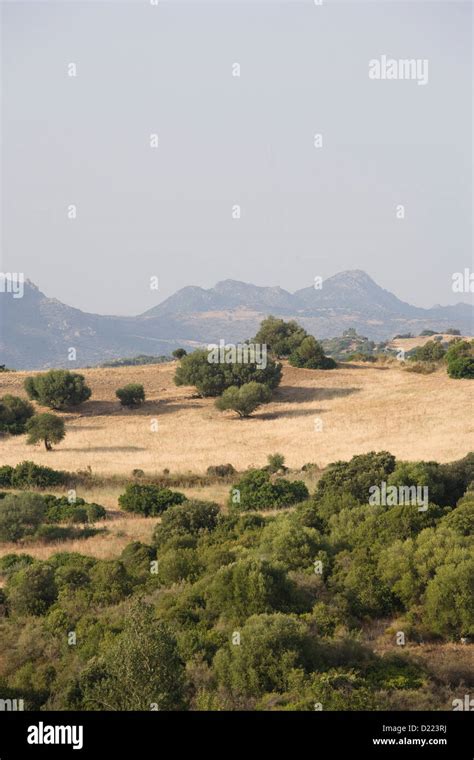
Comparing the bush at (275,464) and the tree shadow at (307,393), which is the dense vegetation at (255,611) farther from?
the tree shadow at (307,393)

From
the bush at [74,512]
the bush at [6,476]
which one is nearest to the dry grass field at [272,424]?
the bush at [6,476]

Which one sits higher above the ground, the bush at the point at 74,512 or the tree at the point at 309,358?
the tree at the point at 309,358

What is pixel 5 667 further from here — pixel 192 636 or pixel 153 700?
pixel 153 700

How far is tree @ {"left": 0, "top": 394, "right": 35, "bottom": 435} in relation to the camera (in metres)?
50.2

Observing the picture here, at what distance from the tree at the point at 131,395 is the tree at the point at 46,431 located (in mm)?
11480

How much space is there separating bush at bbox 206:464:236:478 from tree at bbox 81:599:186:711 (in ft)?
75.0

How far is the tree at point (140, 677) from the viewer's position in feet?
39.1

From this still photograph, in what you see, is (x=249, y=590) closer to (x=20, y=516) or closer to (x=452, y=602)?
(x=452, y=602)

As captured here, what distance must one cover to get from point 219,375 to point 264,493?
28.4 m

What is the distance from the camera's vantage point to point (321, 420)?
167 feet

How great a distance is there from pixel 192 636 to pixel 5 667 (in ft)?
11.5

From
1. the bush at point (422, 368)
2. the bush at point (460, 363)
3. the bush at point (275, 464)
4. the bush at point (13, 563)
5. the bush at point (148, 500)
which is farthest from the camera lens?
the bush at point (422, 368)

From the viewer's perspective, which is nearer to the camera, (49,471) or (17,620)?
(17,620)

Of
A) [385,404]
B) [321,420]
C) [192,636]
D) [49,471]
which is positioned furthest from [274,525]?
[385,404]
